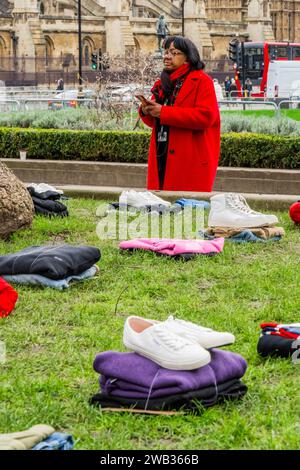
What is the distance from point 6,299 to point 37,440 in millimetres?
2516

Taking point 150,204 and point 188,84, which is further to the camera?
point 150,204

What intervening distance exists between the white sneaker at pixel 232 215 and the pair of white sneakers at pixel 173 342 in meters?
4.00

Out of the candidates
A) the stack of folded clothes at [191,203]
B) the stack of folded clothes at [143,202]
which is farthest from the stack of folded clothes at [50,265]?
the stack of folded clothes at [143,202]

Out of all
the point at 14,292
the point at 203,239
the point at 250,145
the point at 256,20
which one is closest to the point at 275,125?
the point at 250,145

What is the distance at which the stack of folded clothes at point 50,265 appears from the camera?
7.26 m

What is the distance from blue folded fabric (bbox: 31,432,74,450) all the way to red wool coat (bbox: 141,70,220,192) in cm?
488

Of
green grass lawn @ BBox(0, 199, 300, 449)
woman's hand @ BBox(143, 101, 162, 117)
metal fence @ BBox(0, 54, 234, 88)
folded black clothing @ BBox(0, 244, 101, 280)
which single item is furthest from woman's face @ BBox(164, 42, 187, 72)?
metal fence @ BBox(0, 54, 234, 88)

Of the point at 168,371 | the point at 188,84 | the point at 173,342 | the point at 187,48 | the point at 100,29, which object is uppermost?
the point at 100,29

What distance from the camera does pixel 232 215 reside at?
29.5ft

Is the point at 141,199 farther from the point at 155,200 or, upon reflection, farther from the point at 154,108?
the point at 154,108

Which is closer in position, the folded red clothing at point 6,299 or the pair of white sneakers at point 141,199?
the folded red clothing at point 6,299

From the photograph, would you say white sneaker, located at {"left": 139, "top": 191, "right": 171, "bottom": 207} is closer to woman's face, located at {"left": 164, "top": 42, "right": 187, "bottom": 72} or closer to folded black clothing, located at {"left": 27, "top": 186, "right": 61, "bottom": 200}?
folded black clothing, located at {"left": 27, "top": 186, "right": 61, "bottom": 200}

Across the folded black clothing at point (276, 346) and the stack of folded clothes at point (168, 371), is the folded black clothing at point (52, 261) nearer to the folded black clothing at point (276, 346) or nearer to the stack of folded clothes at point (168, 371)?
the folded black clothing at point (276, 346)

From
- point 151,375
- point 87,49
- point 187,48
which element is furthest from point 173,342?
point 87,49
